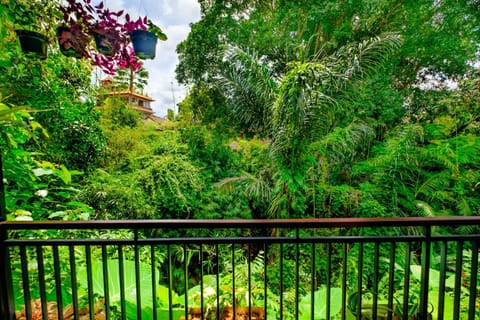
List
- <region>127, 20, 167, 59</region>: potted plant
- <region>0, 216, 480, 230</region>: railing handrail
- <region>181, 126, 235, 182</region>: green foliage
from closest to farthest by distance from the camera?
<region>0, 216, 480, 230</region>: railing handrail
<region>127, 20, 167, 59</region>: potted plant
<region>181, 126, 235, 182</region>: green foliage

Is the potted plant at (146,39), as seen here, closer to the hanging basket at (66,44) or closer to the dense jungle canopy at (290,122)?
the hanging basket at (66,44)

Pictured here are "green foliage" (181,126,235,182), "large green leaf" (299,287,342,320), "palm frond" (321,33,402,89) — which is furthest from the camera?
"green foliage" (181,126,235,182)

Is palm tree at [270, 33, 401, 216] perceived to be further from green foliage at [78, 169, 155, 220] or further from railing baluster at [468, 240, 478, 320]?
railing baluster at [468, 240, 478, 320]

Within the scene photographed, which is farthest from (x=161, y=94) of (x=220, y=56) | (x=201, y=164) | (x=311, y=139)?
(x=311, y=139)

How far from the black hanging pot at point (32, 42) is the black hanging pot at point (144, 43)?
1.65ft

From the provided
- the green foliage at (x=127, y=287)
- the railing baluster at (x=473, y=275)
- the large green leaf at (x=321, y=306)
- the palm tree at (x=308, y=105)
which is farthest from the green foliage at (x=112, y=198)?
the railing baluster at (x=473, y=275)

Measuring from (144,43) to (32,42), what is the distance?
0.60 m

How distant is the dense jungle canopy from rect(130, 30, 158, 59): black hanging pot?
5.21ft

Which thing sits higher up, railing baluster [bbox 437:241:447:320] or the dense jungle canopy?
the dense jungle canopy

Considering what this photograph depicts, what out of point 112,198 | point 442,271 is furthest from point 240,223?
point 112,198

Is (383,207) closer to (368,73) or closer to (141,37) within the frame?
(368,73)

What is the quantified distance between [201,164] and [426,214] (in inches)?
157

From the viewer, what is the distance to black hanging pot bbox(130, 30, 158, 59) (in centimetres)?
137

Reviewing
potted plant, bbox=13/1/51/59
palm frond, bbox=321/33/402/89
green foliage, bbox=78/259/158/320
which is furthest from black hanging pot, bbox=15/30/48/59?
palm frond, bbox=321/33/402/89
